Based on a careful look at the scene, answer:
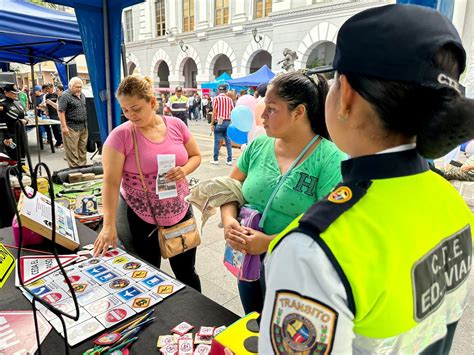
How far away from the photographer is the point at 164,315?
3.97 ft

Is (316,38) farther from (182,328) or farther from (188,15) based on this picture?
(182,328)

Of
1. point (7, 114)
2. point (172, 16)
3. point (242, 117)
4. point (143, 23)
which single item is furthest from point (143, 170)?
point (143, 23)

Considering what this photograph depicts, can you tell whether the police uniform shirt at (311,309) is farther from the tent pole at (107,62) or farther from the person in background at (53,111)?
the person in background at (53,111)

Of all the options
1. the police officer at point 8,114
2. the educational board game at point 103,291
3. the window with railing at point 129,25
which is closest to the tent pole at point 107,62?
the educational board game at point 103,291

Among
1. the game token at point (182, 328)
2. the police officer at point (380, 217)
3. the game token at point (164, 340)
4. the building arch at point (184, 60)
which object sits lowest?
the game token at point (164, 340)

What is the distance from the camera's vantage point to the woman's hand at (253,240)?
1308mm

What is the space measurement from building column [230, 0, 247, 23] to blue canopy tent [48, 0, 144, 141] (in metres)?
17.5

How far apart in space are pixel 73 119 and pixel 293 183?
19.5ft

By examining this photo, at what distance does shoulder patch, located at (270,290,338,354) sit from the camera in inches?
19.8

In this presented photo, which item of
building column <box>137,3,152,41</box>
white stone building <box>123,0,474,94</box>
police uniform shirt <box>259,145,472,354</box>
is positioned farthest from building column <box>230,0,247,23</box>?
police uniform shirt <box>259,145,472,354</box>

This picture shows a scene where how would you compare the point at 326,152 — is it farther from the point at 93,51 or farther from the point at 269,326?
the point at 93,51

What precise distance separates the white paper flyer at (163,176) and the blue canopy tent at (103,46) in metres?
1.50

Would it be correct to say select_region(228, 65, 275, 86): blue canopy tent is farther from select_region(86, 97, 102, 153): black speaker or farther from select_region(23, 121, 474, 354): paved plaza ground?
select_region(23, 121, 474, 354): paved plaza ground

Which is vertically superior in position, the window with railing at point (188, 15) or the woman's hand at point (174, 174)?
the window with railing at point (188, 15)
